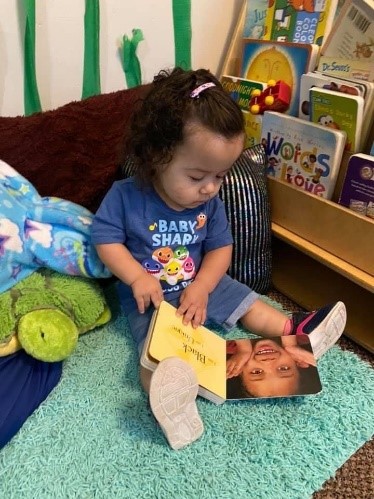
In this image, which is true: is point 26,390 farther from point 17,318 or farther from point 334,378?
point 334,378

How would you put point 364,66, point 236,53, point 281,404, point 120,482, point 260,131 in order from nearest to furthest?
point 120,482, point 281,404, point 364,66, point 260,131, point 236,53

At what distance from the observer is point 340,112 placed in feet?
3.08

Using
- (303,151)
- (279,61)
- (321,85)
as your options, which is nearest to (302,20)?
(279,61)

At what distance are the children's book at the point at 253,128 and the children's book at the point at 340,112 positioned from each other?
0.49 feet

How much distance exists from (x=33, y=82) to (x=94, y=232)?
0.40 m

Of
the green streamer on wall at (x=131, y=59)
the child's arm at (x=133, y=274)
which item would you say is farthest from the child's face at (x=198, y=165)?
the green streamer on wall at (x=131, y=59)

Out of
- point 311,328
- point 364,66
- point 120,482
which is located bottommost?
point 120,482

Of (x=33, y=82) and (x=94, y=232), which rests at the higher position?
(x=33, y=82)

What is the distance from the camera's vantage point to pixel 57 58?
1.06 meters

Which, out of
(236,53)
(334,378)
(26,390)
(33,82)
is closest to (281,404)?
(334,378)

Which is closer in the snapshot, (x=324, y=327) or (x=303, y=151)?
(x=324, y=327)

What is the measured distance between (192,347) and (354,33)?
69cm

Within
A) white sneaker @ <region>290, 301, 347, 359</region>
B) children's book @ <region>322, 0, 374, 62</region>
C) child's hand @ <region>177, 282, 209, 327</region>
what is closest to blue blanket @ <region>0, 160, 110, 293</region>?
child's hand @ <region>177, 282, 209, 327</region>

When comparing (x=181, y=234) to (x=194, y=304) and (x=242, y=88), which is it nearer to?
(x=194, y=304)
